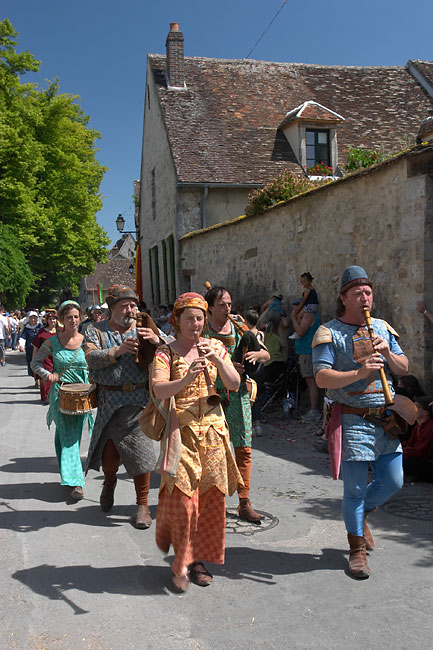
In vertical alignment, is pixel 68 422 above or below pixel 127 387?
below

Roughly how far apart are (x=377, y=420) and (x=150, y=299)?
2369 centimetres

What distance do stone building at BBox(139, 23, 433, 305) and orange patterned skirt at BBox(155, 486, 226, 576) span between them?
14410 millimetres

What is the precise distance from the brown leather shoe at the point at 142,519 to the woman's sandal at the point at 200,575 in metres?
1.04

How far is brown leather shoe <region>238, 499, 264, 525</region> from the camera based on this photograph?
5.43 m

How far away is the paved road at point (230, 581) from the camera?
3.49 metres

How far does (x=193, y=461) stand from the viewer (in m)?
4.14

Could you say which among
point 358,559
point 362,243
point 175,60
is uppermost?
point 175,60

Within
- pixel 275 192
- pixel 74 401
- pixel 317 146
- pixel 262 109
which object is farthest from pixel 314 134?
pixel 74 401

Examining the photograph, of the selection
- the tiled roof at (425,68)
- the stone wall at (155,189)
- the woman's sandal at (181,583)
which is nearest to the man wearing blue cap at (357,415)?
the woman's sandal at (181,583)

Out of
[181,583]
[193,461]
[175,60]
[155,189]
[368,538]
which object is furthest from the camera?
[155,189]

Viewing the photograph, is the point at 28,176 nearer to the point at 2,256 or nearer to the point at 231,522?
the point at 2,256

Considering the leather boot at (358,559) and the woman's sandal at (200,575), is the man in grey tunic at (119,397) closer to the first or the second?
the woman's sandal at (200,575)

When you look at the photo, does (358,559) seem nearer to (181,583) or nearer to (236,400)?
(181,583)

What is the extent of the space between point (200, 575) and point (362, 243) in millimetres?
6236
